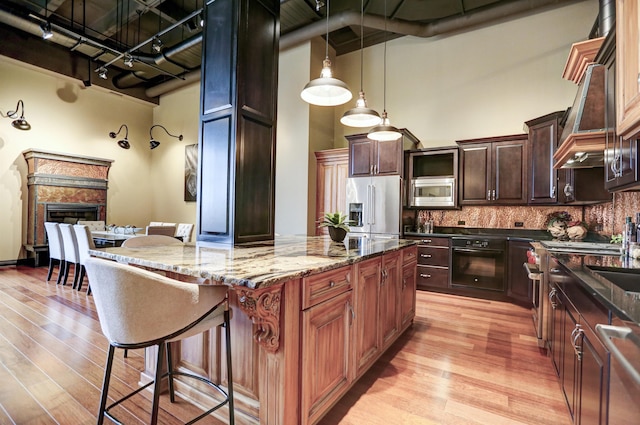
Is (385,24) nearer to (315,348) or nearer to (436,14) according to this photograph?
(436,14)

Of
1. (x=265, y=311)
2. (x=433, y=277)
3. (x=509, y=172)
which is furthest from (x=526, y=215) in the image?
(x=265, y=311)

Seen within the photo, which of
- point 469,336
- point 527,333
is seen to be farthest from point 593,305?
point 527,333

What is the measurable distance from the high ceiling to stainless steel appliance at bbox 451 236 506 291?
3.26 m

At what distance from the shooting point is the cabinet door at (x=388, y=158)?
4.89m

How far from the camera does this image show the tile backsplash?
318cm

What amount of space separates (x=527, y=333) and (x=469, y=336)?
0.63m

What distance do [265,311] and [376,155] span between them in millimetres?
4099

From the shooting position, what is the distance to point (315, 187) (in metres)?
5.90

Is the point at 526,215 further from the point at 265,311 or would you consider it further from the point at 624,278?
the point at 265,311

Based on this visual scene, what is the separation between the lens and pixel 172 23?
239 inches

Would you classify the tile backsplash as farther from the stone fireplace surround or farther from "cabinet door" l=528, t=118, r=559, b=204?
the stone fireplace surround

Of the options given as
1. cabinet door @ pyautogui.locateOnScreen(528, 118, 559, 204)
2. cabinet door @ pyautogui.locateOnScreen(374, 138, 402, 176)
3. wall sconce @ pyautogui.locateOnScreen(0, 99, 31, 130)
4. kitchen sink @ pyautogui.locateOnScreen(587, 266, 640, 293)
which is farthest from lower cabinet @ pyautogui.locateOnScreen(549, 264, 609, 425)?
wall sconce @ pyautogui.locateOnScreen(0, 99, 31, 130)

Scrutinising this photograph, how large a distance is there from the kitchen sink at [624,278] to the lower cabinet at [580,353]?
6.4 inches

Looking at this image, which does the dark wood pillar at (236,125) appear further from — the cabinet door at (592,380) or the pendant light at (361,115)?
the cabinet door at (592,380)
